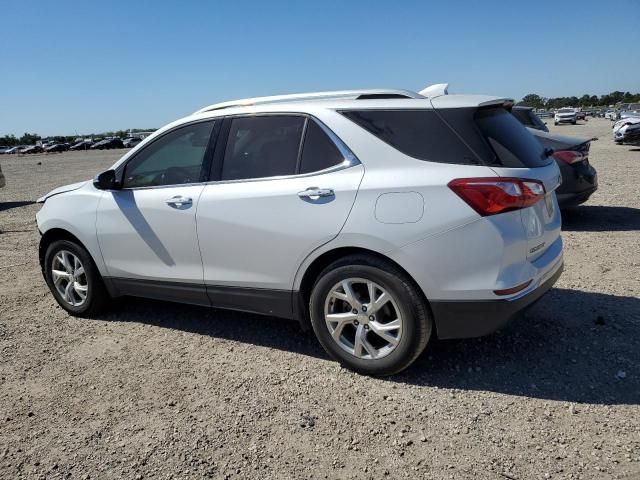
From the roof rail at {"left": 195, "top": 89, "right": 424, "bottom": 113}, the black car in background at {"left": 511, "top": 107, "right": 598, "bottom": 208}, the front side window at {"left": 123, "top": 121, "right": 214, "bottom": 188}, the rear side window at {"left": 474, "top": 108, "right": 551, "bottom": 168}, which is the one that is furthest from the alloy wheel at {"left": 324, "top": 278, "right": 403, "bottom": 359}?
the black car in background at {"left": 511, "top": 107, "right": 598, "bottom": 208}

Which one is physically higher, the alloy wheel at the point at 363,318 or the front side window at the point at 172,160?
the front side window at the point at 172,160

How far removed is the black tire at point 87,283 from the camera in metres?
4.73

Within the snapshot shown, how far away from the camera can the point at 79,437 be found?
3066 mm

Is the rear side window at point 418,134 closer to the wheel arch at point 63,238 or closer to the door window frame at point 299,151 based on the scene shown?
the door window frame at point 299,151

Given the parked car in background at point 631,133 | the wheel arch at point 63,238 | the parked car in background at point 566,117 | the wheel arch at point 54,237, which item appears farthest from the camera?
the parked car in background at point 566,117

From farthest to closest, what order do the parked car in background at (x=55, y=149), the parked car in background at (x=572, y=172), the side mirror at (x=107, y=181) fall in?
the parked car in background at (x=55, y=149) < the parked car in background at (x=572, y=172) < the side mirror at (x=107, y=181)

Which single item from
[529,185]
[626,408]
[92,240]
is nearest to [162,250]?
[92,240]

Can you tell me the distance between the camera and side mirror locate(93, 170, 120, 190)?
14.5 ft

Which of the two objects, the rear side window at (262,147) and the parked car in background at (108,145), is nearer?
the rear side window at (262,147)

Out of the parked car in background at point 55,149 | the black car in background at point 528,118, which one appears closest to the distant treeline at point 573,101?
the parked car in background at point 55,149

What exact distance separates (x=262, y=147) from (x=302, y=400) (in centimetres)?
182

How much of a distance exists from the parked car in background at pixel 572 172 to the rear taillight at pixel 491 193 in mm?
4660

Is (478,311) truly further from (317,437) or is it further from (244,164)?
(244,164)

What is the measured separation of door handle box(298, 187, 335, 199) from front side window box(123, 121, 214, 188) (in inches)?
40.7
